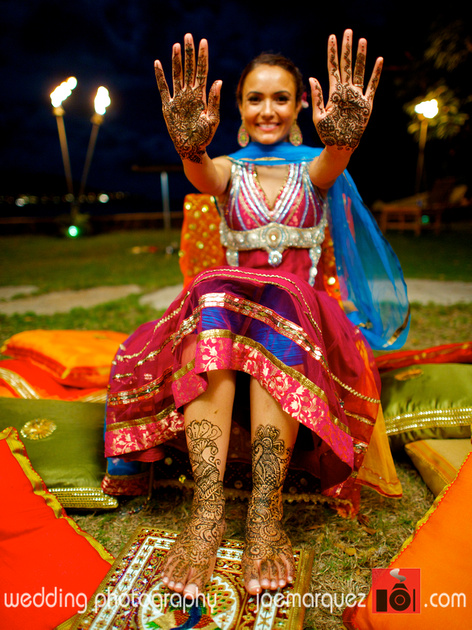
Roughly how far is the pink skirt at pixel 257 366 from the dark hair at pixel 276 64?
1.06m

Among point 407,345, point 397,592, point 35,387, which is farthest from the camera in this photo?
point 407,345

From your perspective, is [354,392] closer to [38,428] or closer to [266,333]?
[266,333]

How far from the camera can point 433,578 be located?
3.34 feet

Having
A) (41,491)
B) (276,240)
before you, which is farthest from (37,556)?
(276,240)

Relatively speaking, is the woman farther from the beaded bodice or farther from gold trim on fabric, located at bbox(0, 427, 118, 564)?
gold trim on fabric, located at bbox(0, 427, 118, 564)

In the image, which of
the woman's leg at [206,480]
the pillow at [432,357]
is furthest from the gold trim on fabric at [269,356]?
the pillow at [432,357]

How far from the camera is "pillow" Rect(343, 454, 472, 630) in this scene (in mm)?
959

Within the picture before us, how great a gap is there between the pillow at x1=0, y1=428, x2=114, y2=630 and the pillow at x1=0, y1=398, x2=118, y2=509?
8.0 inches

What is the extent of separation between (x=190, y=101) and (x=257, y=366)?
34.9 inches

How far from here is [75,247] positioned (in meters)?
10.6

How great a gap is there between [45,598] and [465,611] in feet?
3.27

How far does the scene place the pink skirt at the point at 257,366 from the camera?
1204 mm

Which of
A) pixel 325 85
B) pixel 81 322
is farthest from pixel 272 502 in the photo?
pixel 325 85

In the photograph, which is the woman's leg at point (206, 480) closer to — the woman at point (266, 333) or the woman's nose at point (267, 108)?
the woman at point (266, 333)
